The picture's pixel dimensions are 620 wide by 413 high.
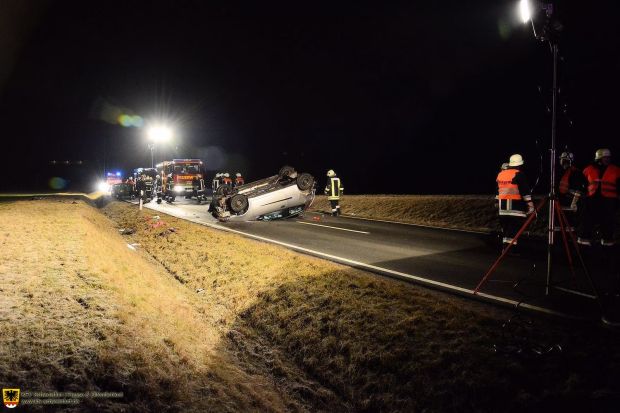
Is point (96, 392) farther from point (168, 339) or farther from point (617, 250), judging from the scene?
point (617, 250)

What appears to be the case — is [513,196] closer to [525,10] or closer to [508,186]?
[508,186]

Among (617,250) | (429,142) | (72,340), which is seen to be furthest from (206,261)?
(429,142)

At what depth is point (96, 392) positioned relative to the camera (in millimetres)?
3295

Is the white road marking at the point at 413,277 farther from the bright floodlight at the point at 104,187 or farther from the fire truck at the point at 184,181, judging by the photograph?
the bright floodlight at the point at 104,187

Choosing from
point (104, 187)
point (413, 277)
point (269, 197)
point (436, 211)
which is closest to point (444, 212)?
point (436, 211)

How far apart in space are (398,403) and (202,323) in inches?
125

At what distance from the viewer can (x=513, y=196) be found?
798 cm

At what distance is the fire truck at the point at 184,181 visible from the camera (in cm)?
2775

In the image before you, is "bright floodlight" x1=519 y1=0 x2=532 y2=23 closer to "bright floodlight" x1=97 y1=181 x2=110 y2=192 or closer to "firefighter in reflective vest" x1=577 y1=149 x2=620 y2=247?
"firefighter in reflective vest" x1=577 y1=149 x2=620 y2=247

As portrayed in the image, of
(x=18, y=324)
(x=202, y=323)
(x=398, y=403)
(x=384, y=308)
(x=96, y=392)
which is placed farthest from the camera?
(x=202, y=323)

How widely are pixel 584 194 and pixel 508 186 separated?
1.71m

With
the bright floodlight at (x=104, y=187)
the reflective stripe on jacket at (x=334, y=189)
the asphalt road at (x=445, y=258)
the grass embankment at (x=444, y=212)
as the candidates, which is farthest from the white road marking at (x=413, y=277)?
the bright floodlight at (x=104, y=187)

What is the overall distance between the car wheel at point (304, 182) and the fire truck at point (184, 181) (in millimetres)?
15011

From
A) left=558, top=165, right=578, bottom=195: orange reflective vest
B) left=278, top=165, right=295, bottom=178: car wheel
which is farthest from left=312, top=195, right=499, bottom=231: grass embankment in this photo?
left=278, top=165, right=295, bottom=178: car wheel
